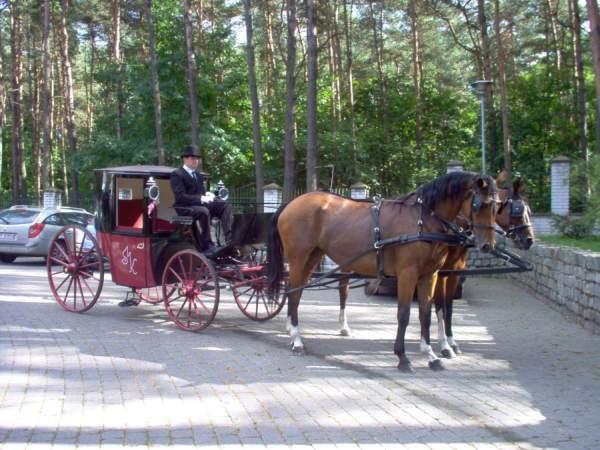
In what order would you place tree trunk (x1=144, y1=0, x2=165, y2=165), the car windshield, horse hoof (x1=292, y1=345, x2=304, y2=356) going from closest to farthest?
horse hoof (x1=292, y1=345, x2=304, y2=356), the car windshield, tree trunk (x1=144, y1=0, x2=165, y2=165)

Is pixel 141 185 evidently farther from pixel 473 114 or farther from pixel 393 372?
pixel 473 114

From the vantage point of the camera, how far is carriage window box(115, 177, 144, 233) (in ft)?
34.8

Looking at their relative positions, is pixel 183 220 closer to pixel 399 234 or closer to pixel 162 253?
pixel 162 253

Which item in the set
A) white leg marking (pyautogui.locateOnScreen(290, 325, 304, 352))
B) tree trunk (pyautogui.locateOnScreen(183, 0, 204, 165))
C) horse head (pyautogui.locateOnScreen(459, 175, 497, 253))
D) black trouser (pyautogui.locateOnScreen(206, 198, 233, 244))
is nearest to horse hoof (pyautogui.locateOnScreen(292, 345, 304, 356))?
white leg marking (pyautogui.locateOnScreen(290, 325, 304, 352))

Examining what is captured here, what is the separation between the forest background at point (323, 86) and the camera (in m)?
28.2

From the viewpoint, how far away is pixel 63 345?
8359mm

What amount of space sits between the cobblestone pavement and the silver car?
8.08 metres

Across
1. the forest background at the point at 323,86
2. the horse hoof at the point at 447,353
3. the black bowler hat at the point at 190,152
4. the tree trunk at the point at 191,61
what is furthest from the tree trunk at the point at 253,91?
the horse hoof at the point at 447,353

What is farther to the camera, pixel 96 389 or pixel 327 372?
pixel 327 372

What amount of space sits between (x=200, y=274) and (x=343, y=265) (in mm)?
2161

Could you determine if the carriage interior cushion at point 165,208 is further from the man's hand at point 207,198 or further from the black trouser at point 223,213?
the man's hand at point 207,198

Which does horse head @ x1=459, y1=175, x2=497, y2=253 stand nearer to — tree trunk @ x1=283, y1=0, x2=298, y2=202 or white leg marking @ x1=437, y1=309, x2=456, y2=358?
white leg marking @ x1=437, y1=309, x2=456, y2=358

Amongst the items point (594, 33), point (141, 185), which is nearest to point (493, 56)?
point (594, 33)

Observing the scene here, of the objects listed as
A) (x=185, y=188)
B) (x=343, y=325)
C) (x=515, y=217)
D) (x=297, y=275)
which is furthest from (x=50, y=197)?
(x=515, y=217)
